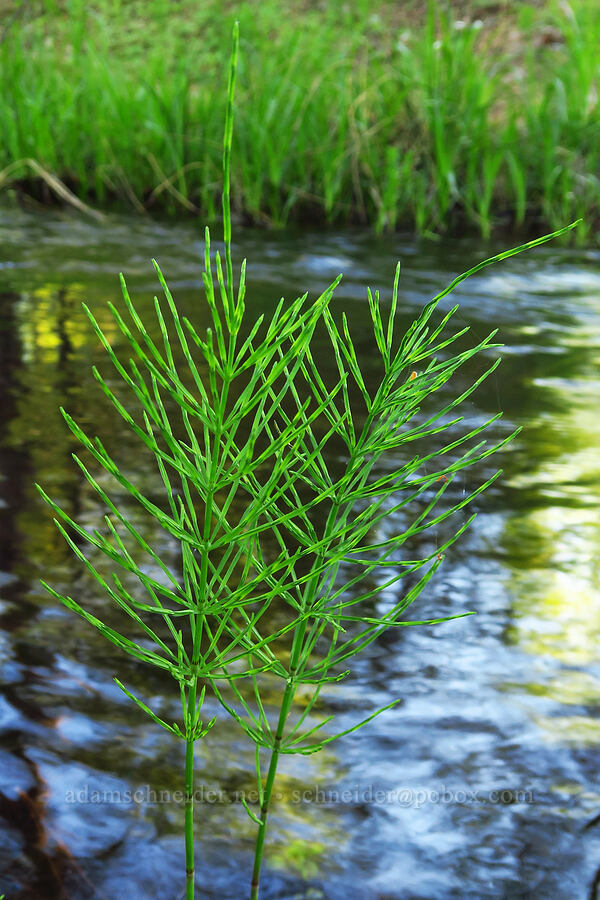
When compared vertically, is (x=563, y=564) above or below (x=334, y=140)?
below

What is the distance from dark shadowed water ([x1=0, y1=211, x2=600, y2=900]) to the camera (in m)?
1.09

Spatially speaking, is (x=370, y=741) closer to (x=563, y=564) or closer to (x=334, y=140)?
(x=563, y=564)

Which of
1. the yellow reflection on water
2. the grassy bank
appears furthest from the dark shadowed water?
the grassy bank

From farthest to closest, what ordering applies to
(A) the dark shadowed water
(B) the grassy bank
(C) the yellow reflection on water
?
(B) the grassy bank < (C) the yellow reflection on water < (A) the dark shadowed water

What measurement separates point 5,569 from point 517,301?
114 inches

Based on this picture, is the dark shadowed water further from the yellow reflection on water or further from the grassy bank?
the grassy bank

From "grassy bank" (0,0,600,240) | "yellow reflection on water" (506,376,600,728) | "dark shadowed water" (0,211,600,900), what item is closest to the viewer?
"dark shadowed water" (0,211,600,900)

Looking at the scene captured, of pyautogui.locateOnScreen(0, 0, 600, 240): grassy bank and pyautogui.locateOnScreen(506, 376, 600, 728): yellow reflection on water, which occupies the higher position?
pyautogui.locateOnScreen(0, 0, 600, 240): grassy bank

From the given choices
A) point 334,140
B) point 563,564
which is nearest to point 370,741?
point 563,564

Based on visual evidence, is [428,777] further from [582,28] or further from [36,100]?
[582,28]

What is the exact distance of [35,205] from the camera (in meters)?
5.49

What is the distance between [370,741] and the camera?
1306mm

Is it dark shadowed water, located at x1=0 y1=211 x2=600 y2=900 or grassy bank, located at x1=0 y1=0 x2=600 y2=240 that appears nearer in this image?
dark shadowed water, located at x1=0 y1=211 x2=600 y2=900

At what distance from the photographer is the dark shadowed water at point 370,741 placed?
42.9 inches
